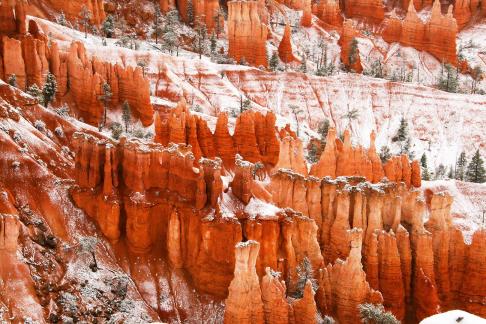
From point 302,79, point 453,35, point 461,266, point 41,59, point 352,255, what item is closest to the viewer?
point 352,255

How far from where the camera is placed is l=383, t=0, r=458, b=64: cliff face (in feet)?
435

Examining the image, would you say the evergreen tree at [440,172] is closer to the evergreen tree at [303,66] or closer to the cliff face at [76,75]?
the evergreen tree at [303,66]

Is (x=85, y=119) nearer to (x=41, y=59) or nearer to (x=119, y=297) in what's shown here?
(x=41, y=59)

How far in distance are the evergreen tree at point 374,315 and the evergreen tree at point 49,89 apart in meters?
38.2

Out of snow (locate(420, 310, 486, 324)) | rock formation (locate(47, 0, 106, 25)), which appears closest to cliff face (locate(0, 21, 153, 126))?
rock formation (locate(47, 0, 106, 25))

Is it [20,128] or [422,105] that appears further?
[422,105]

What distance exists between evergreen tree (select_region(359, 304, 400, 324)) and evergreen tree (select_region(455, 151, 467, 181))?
48.4 metres

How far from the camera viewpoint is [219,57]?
11150cm

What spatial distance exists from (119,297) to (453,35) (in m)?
104

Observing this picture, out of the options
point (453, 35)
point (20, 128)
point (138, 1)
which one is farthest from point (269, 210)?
→ point (453, 35)

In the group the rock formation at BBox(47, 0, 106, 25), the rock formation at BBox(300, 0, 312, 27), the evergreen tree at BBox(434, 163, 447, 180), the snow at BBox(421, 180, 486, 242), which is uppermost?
the rock formation at BBox(47, 0, 106, 25)

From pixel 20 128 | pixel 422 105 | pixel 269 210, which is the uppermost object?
pixel 20 128

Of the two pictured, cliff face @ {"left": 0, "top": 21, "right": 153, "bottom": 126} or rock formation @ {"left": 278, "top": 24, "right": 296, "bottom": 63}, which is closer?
cliff face @ {"left": 0, "top": 21, "right": 153, "bottom": 126}

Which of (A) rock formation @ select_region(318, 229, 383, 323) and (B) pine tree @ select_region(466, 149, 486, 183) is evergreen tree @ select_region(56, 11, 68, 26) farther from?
(A) rock formation @ select_region(318, 229, 383, 323)
